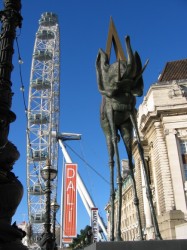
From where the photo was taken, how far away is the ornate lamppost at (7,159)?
455cm

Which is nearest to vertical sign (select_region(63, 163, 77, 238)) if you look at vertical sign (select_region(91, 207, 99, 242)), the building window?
vertical sign (select_region(91, 207, 99, 242))

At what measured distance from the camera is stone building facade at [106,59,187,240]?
34906 millimetres

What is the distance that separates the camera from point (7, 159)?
497 centimetres

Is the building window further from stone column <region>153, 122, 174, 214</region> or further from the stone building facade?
stone column <region>153, 122, 174, 214</region>

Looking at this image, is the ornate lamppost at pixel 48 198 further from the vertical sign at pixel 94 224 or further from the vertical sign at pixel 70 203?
the vertical sign at pixel 94 224

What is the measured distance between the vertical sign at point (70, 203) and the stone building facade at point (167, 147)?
7816mm

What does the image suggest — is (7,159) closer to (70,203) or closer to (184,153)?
(70,203)

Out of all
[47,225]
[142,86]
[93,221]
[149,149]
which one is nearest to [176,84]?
[149,149]

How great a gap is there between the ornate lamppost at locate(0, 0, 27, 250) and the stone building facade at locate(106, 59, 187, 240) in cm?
2772

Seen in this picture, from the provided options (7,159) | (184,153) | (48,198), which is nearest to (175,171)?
(184,153)

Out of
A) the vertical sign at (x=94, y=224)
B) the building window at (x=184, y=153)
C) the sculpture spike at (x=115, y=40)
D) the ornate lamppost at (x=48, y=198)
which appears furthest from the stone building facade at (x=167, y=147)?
the sculpture spike at (x=115, y=40)

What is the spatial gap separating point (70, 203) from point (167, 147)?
52.6 feet

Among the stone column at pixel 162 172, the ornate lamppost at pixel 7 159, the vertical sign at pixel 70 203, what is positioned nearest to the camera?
the ornate lamppost at pixel 7 159

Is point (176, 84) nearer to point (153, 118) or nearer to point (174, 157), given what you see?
point (153, 118)
